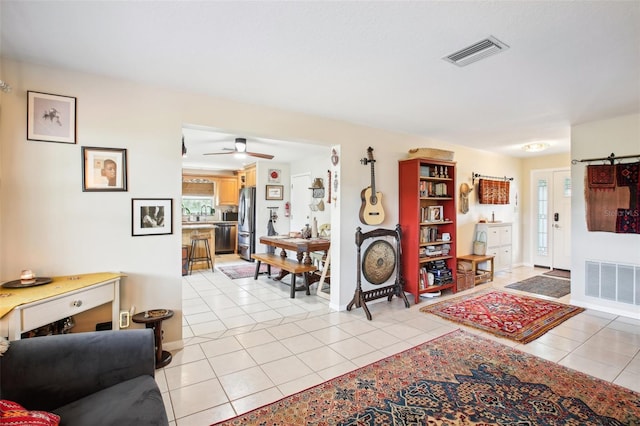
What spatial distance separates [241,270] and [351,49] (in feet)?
16.9

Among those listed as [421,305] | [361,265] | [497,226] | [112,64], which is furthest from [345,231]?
[497,226]

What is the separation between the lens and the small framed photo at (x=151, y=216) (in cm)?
267

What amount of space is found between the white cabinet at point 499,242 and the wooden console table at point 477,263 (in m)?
0.30

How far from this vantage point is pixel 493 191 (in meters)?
5.95

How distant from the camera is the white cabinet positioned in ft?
18.9

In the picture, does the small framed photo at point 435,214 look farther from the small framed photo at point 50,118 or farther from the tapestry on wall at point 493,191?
the small framed photo at point 50,118

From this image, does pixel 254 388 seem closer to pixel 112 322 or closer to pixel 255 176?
pixel 112 322

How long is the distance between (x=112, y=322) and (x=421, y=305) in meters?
3.48

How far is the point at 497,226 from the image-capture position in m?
5.93

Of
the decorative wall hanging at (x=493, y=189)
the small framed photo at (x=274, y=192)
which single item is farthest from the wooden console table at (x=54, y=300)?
the decorative wall hanging at (x=493, y=189)

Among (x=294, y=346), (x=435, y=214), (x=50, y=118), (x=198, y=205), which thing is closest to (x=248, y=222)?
(x=198, y=205)

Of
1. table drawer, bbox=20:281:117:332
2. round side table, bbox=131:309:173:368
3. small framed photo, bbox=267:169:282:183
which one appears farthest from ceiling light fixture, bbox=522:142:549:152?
table drawer, bbox=20:281:117:332

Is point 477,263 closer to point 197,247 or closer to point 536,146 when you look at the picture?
point 536,146

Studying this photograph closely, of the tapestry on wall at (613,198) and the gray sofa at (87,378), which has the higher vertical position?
the tapestry on wall at (613,198)
